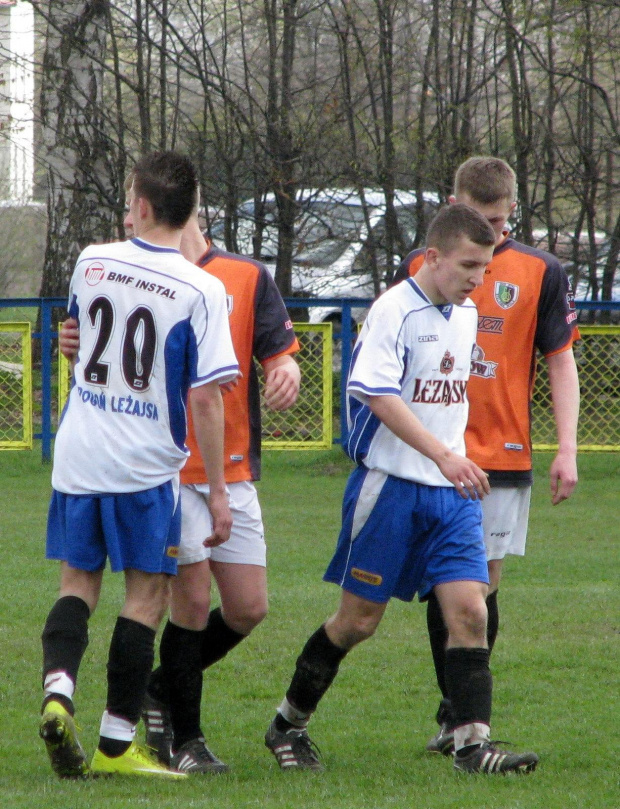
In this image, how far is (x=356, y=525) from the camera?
3826 mm

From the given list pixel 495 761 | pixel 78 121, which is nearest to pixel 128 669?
pixel 495 761

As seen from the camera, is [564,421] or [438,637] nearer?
[564,421]

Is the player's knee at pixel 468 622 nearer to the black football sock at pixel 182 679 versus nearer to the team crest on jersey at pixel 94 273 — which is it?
the black football sock at pixel 182 679

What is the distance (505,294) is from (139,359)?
143cm

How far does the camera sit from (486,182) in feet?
13.5

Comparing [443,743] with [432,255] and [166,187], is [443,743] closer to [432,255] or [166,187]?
[432,255]

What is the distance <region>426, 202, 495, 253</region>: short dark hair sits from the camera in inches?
147

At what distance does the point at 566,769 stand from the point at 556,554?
14.3ft

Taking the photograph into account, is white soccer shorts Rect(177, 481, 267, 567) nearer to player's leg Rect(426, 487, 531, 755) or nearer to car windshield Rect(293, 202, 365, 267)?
player's leg Rect(426, 487, 531, 755)

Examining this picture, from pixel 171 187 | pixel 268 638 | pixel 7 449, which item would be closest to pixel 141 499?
pixel 171 187

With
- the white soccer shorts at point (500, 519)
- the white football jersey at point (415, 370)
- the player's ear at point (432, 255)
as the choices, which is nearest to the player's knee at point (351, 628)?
the white football jersey at point (415, 370)

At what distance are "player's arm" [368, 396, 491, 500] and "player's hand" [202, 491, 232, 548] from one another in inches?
21.3

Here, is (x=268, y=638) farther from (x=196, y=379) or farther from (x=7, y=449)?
(x=7, y=449)

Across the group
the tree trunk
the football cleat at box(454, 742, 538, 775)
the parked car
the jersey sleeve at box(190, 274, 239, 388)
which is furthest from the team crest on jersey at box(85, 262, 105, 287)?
the tree trunk
